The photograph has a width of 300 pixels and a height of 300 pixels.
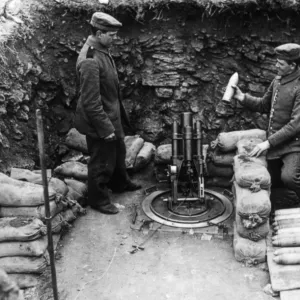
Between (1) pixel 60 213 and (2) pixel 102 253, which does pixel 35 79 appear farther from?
(2) pixel 102 253

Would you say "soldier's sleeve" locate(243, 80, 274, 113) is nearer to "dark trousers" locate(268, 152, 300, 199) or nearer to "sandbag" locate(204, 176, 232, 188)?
"dark trousers" locate(268, 152, 300, 199)

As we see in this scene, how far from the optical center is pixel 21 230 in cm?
459

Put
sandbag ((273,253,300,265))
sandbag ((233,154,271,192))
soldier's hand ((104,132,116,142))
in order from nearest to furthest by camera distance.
A: sandbag ((273,253,300,265)), sandbag ((233,154,271,192)), soldier's hand ((104,132,116,142))

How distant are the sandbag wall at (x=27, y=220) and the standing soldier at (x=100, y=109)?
398 millimetres

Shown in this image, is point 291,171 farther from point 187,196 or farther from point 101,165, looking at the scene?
point 101,165

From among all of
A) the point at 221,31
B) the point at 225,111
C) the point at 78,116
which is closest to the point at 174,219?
the point at 78,116

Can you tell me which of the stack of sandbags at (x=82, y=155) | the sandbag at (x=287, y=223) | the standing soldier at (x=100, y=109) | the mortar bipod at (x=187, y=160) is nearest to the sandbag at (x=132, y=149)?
the stack of sandbags at (x=82, y=155)

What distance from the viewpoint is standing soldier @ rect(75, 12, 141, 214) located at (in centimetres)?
513

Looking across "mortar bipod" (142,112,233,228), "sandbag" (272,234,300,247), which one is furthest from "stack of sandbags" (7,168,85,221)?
"sandbag" (272,234,300,247)

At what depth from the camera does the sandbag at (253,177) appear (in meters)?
4.84

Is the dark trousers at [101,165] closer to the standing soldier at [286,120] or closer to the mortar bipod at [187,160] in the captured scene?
the mortar bipod at [187,160]

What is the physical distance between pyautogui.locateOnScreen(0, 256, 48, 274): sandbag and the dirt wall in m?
1.98

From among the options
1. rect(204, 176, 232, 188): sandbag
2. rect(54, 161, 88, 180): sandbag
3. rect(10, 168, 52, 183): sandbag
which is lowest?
rect(204, 176, 232, 188): sandbag

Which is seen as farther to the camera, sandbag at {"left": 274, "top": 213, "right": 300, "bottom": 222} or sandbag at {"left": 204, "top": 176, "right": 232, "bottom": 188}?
sandbag at {"left": 204, "top": 176, "right": 232, "bottom": 188}
